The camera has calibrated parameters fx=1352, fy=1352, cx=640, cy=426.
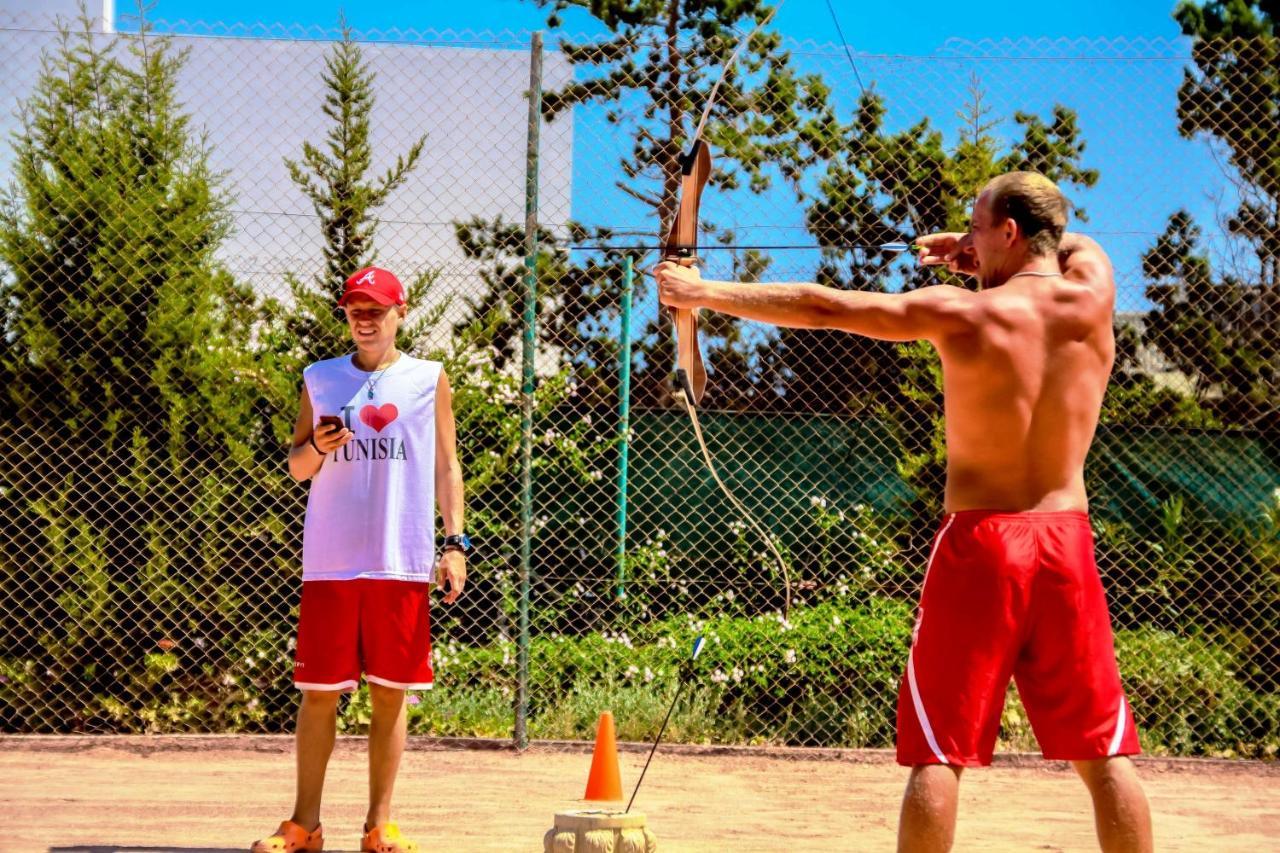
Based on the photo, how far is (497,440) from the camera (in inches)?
269

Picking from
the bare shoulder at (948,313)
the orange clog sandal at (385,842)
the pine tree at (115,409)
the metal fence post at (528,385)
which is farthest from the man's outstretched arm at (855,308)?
the pine tree at (115,409)

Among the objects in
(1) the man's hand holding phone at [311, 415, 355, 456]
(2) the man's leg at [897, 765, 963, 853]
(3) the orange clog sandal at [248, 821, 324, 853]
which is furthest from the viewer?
(1) the man's hand holding phone at [311, 415, 355, 456]

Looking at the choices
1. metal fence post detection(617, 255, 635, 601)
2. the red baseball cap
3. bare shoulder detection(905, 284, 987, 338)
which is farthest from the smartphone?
metal fence post detection(617, 255, 635, 601)

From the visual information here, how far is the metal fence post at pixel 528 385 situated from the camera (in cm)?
634

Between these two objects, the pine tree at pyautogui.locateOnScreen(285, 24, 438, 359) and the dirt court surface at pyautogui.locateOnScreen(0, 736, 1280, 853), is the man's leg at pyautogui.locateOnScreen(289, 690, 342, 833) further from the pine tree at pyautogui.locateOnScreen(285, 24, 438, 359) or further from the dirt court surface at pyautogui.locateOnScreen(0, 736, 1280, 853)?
the pine tree at pyautogui.locateOnScreen(285, 24, 438, 359)

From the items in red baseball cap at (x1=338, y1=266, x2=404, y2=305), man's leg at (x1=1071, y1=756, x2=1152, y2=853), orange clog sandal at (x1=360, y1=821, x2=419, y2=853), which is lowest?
orange clog sandal at (x1=360, y1=821, x2=419, y2=853)

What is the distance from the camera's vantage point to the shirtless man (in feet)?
9.74

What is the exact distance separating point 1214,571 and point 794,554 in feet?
6.76

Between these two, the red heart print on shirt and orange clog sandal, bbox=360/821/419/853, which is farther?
the red heart print on shirt

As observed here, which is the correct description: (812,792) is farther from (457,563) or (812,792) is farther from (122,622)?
(122,622)

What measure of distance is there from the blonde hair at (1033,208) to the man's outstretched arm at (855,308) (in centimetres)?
25

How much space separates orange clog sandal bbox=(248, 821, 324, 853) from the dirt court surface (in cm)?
24

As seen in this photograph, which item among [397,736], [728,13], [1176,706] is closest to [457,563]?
[397,736]

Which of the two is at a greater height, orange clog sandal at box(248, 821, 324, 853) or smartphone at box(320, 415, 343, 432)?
smartphone at box(320, 415, 343, 432)
